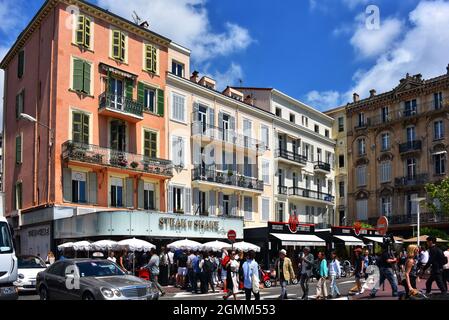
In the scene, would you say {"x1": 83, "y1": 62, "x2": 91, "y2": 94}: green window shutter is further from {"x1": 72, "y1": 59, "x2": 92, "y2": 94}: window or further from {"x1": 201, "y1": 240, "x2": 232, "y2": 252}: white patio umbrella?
{"x1": 201, "y1": 240, "x2": 232, "y2": 252}: white patio umbrella

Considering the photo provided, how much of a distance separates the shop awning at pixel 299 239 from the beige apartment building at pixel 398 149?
16737 millimetres

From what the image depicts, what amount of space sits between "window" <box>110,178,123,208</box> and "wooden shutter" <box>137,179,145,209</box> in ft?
3.98

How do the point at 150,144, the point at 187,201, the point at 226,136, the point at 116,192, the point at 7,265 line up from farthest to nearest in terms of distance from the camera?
1. the point at 226,136
2. the point at 187,201
3. the point at 150,144
4. the point at 116,192
5. the point at 7,265

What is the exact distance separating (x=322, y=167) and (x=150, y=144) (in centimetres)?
2212

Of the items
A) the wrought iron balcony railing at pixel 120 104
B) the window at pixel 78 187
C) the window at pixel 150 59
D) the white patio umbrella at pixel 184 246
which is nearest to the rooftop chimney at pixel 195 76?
the window at pixel 150 59

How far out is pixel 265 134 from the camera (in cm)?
4562

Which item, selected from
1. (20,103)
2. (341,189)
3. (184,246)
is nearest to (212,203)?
(184,246)

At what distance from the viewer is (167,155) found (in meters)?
36.5

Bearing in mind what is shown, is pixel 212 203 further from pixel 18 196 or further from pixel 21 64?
pixel 21 64

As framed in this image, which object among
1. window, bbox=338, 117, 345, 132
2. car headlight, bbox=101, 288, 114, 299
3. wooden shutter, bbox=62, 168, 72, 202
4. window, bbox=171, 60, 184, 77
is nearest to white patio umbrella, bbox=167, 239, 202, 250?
wooden shutter, bbox=62, 168, 72, 202

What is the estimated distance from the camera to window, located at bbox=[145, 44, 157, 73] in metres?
36.3

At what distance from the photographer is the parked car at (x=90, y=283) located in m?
13.7

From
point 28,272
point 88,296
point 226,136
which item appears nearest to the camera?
point 88,296

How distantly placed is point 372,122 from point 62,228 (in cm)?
3643
